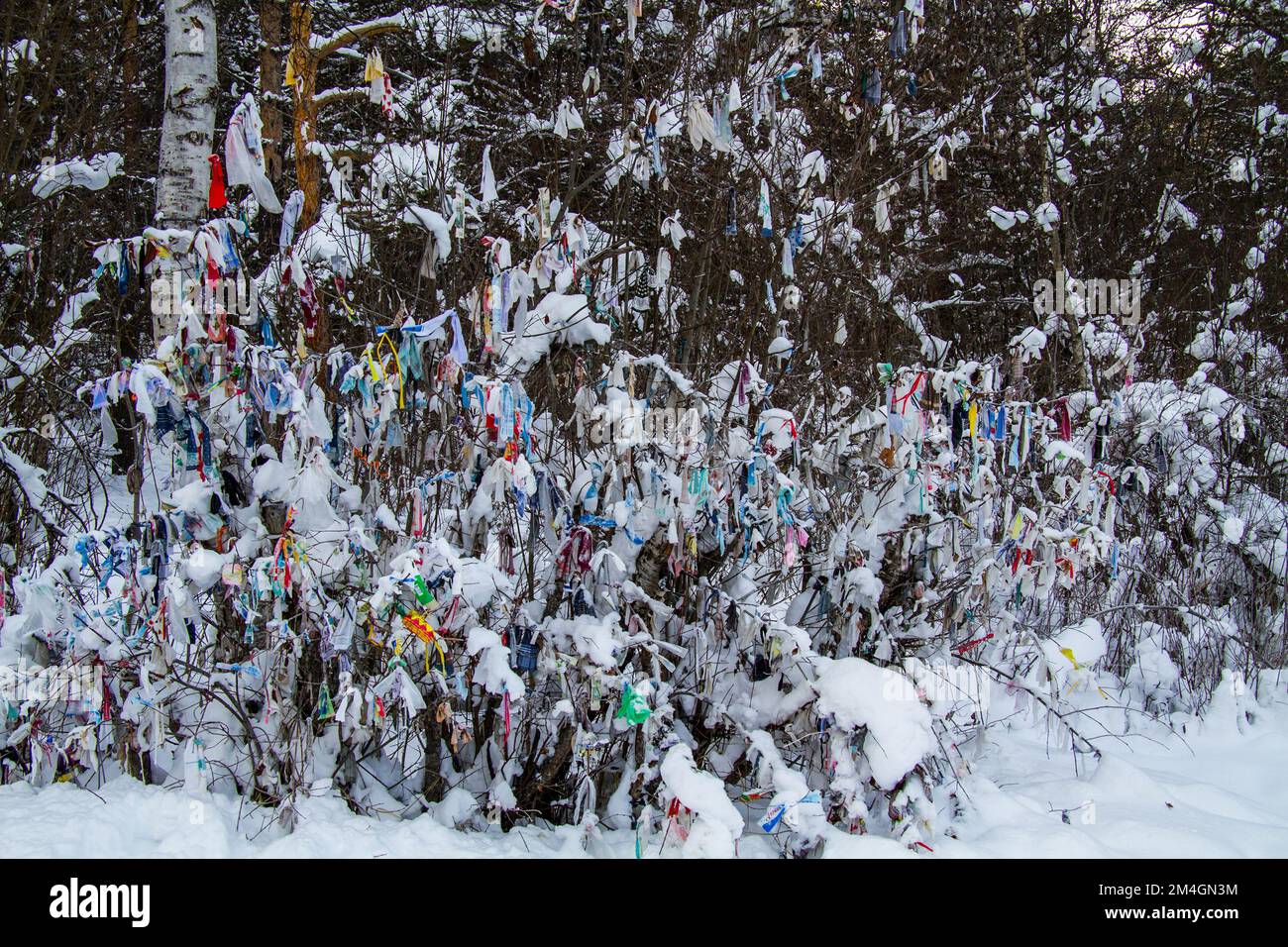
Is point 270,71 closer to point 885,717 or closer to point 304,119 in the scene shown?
point 304,119

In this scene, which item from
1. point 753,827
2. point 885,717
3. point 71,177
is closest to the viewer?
point 885,717

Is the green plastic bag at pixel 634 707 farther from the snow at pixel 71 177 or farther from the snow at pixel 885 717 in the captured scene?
the snow at pixel 71 177

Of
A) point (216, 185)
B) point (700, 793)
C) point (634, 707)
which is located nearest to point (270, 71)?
point (216, 185)

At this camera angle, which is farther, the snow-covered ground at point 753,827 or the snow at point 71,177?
the snow at point 71,177

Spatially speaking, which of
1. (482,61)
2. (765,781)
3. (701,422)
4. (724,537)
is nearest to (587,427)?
(701,422)

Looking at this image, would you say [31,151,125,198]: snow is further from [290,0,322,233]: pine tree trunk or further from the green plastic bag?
the green plastic bag

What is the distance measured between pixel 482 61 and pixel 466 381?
367 cm

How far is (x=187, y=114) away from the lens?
3.73 metres

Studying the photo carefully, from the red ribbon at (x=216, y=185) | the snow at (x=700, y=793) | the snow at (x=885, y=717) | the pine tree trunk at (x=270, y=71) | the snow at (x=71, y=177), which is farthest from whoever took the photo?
the pine tree trunk at (x=270, y=71)

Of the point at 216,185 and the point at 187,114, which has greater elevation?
the point at 187,114

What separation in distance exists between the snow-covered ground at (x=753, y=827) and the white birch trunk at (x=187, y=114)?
247 cm

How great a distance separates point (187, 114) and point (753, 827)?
12.8ft

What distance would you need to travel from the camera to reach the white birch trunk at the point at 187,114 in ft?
12.1

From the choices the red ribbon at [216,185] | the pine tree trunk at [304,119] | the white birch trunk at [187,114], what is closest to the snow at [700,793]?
the red ribbon at [216,185]
